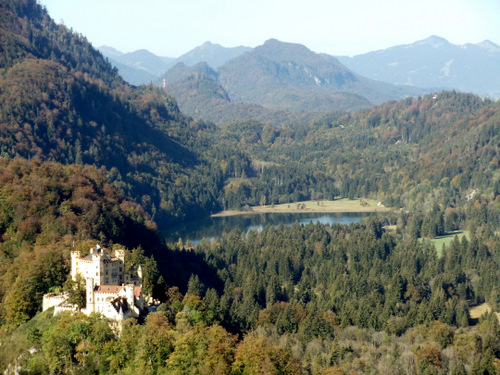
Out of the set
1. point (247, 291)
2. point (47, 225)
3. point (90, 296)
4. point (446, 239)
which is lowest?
point (446, 239)

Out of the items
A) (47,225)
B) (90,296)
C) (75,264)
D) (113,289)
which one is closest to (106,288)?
(113,289)

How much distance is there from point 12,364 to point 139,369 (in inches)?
442

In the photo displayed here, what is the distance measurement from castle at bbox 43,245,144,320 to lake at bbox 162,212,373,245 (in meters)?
90.1

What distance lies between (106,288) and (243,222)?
127818 millimetres

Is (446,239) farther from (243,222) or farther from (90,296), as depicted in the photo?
(90,296)

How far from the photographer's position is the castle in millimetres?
56156

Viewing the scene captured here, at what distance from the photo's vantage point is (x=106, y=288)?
57.2 meters

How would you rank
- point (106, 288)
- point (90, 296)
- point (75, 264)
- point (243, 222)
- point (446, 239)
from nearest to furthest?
point (90, 296) < point (106, 288) < point (75, 264) < point (446, 239) < point (243, 222)

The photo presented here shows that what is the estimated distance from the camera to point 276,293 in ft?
311

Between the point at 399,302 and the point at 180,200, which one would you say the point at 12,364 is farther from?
the point at 180,200

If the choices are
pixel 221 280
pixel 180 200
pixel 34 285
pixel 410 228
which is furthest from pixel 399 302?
pixel 180 200

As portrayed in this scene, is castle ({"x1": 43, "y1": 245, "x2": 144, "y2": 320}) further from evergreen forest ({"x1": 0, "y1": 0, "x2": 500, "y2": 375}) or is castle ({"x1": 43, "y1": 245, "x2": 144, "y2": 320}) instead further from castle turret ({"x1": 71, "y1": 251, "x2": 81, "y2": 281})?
evergreen forest ({"x1": 0, "y1": 0, "x2": 500, "y2": 375})

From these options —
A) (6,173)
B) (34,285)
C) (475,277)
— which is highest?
(6,173)

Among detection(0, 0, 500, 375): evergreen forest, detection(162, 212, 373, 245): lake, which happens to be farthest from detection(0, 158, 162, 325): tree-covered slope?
detection(162, 212, 373, 245): lake
